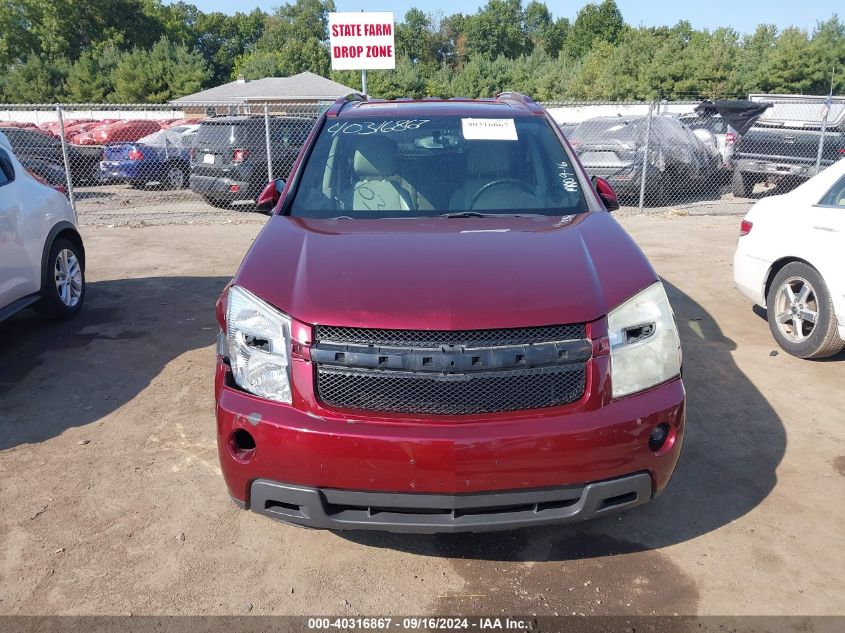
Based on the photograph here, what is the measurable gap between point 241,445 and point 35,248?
402 cm

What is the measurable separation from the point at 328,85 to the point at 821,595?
146 feet

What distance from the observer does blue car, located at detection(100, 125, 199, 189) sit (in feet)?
53.6

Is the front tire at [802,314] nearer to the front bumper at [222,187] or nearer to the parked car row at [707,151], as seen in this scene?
the parked car row at [707,151]

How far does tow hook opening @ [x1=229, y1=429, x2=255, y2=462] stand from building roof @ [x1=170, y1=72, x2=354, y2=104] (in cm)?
3838

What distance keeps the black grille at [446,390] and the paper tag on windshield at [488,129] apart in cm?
195

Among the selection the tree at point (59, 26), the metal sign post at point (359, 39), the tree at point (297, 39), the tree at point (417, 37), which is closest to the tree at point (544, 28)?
the tree at point (417, 37)

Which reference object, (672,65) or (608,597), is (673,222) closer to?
(608,597)

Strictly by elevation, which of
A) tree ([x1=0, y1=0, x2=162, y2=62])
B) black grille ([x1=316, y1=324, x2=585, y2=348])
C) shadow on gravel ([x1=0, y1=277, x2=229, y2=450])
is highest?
tree ([x1=0, y1=0, x2=162, y2=62])

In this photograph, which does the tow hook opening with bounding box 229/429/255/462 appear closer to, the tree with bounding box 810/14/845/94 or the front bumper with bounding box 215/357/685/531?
the front bumper with bounding box 215/357/685/531

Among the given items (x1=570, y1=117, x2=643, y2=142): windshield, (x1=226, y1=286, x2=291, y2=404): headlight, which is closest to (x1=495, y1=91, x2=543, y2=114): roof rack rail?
(x1=226, y1=286, x2=291, y2=404): headlight

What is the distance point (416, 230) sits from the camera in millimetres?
3297

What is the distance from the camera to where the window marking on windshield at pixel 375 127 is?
4148 mm

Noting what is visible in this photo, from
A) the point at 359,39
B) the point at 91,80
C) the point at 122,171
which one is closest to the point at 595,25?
the point at 91,80

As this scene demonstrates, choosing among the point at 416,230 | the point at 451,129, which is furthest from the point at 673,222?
the point at 416,230
